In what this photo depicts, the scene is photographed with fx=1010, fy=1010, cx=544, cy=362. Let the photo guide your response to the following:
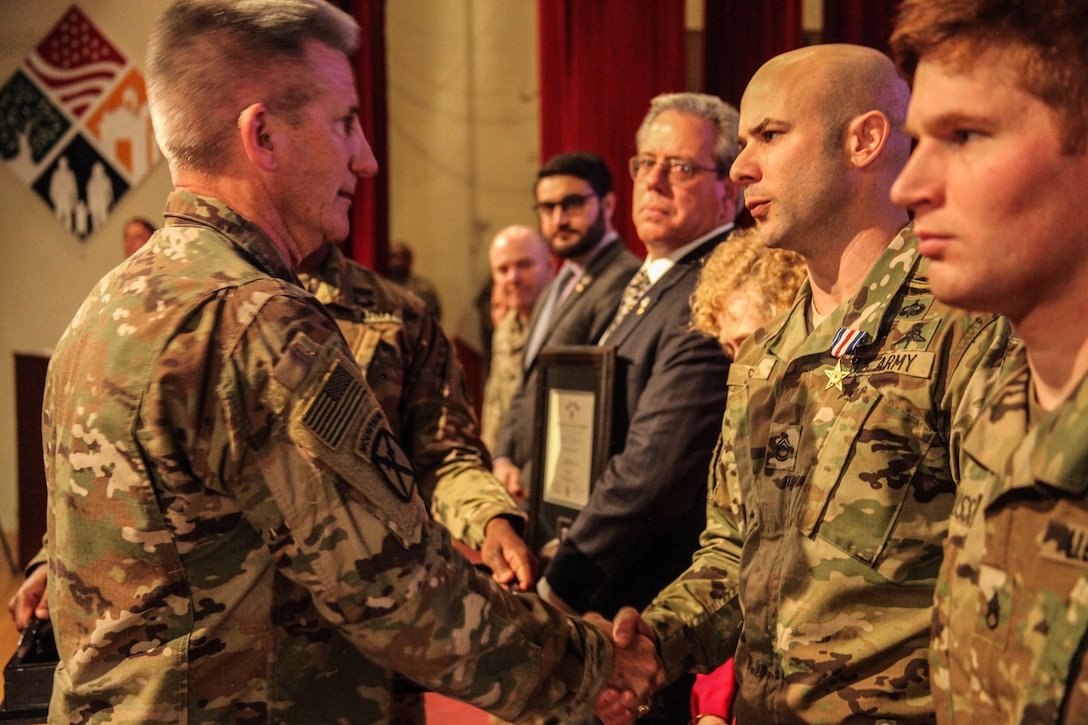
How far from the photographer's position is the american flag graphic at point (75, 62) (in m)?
6.19

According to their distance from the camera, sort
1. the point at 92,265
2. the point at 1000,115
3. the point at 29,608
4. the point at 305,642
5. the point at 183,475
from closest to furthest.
Result: the point at 1000,115, the point at 183,475, the point at 305,642, the point at 29,608, the point at 92,265

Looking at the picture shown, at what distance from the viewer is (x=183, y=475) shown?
1.24 m

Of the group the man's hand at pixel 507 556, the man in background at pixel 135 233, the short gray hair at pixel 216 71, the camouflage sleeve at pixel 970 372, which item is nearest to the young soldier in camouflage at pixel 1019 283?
the camouflage sleeve at pixel 970 372

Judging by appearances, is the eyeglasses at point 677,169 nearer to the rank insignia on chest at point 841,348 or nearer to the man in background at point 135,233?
the rank insignia on chest at point 841,348

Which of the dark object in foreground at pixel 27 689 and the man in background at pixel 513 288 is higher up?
the man in background at pixel 513 288

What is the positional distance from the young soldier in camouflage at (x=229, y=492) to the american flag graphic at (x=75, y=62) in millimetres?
5410

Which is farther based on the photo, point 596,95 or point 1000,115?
point 596,95

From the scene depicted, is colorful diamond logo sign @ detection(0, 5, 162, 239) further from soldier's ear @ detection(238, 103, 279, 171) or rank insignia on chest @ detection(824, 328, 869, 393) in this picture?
rank insignia on chest @ detection(824, 328, 869, 393)

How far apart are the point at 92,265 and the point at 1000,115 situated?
6335mm

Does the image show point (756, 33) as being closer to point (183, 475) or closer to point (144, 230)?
point (144, 230)

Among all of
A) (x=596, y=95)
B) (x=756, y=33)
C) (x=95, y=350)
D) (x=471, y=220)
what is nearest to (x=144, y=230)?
(x=471, y=220)

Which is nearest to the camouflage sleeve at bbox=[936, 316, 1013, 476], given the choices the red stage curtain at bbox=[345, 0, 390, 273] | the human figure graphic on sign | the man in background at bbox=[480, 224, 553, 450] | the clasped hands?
the clasped hands

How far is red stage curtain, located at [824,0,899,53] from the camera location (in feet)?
16.5

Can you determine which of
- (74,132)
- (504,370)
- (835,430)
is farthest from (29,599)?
(74,132)
